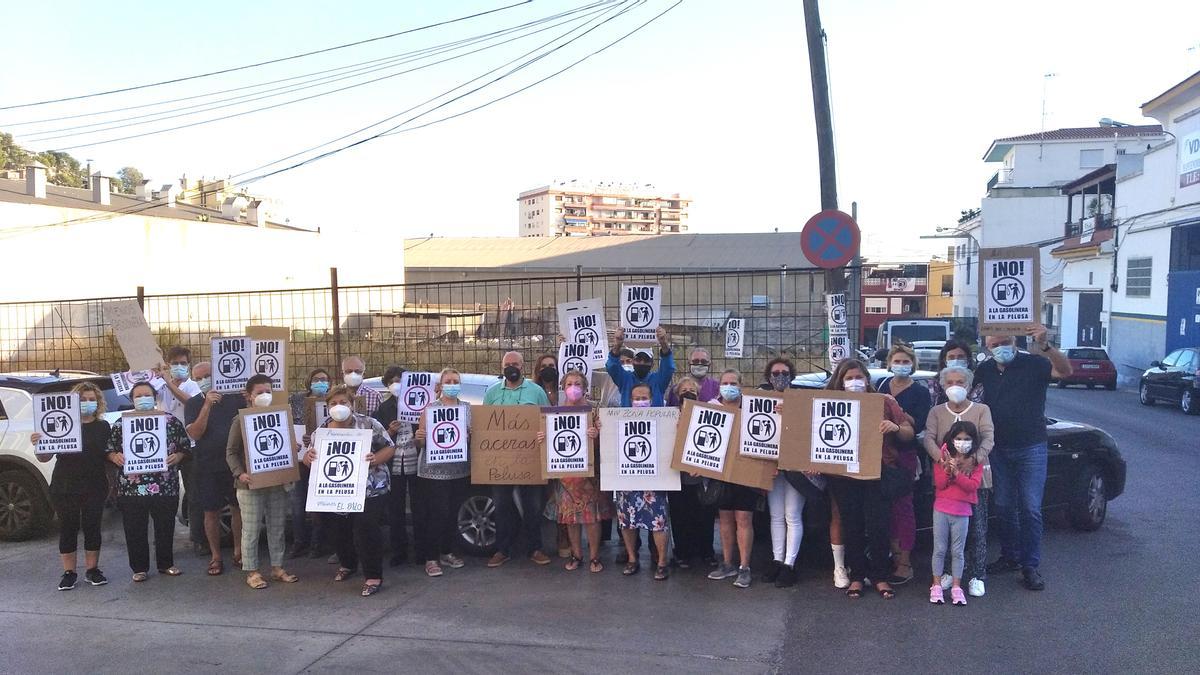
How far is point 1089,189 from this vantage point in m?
41.2

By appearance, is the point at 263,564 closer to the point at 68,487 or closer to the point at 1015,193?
the point at 68,487

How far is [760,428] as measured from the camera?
689 centimetres

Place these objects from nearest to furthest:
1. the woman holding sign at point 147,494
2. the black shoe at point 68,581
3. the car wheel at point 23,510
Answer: the black shoe at point 68,581, the woman holding sign at point 147,494, the car wheel at point 23,510

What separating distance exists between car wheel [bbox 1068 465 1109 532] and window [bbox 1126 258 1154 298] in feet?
82.6

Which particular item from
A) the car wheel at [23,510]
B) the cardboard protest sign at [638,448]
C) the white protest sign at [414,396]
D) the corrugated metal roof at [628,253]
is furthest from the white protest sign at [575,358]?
the corrugated metal roof at [628,253]

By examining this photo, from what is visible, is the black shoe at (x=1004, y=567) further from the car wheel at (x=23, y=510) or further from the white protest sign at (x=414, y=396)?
the car wheel at (x=23, y=510)

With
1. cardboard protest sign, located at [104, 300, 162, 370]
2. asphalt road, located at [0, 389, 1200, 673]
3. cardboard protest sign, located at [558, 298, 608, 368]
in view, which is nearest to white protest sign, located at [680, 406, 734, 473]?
asphalt road, located at [0, 389, 1200, 673]

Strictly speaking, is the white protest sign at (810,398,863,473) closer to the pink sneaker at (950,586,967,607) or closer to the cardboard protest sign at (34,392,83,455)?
the pink sneaker at (950,586,967,607)

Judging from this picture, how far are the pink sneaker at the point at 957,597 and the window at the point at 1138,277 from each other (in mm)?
27943

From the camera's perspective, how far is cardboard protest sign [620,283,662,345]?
878 cm

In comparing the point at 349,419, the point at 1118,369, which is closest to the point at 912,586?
the point at 349,419

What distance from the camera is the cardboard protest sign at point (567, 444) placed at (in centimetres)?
731

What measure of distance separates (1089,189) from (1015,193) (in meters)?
14.5

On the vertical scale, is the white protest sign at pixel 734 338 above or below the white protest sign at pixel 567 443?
above
